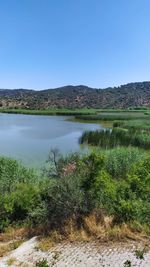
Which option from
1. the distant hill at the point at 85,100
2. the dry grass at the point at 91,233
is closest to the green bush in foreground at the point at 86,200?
the dry grass at the point at 91,233

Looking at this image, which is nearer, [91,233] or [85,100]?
[91,233]

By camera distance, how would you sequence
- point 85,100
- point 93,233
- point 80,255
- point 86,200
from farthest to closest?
point 85,100 < point 86,200 < point 93,233 < point 80,255

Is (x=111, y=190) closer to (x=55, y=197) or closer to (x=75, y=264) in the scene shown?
(x=55, y=197)

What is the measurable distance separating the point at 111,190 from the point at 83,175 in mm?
795

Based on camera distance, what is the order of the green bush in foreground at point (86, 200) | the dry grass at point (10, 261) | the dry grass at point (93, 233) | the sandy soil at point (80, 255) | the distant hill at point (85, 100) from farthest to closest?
the distant hill at point (85, 100)
the green bush in foreground at point (86, 200)
the dry grass at point (93, 233)
the dry grass at point (10, 261)
the sandy soil at point (80, 255)

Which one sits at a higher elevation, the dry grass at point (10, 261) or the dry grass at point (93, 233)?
the dry grass at point (93, 233)

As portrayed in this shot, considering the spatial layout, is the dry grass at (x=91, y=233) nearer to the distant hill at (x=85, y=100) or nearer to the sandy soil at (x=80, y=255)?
the sandy soil at (x=80, y=255)

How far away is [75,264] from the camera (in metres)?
6.46

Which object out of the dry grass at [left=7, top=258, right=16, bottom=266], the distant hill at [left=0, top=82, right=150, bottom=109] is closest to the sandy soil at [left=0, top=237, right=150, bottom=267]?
the dry grass at [left=7, top=258, right=16, bottom=266]

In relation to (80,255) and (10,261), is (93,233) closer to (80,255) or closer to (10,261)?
(80,255)

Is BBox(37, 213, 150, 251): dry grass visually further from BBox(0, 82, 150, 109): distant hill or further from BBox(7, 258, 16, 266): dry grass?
BBox(0, 82, 150, 109): distant hill

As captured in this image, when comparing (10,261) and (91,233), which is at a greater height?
(91,233)

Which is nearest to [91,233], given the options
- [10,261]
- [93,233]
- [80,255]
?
[93,233]

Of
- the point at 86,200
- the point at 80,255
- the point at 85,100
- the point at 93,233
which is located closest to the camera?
the point at 80,255
